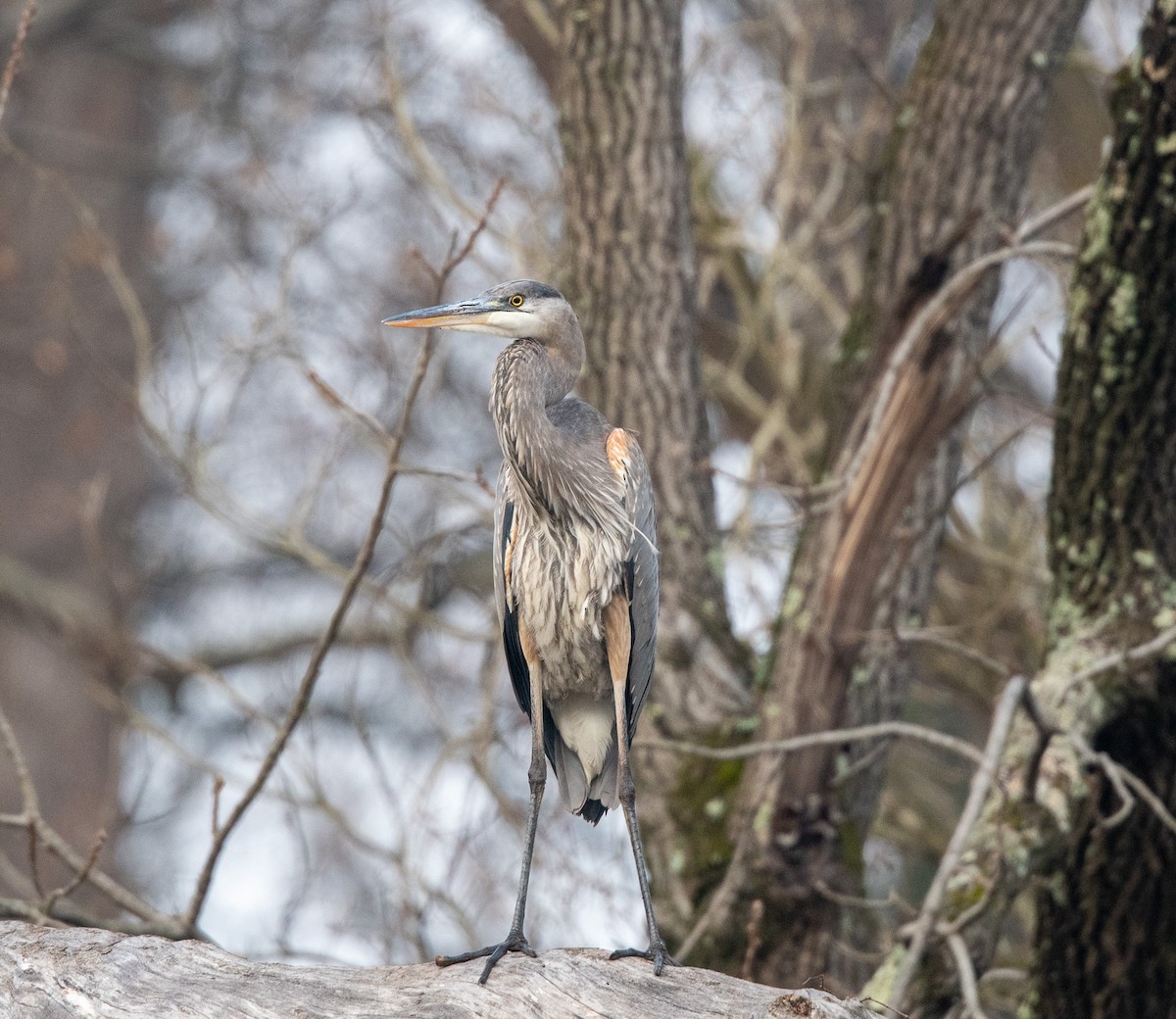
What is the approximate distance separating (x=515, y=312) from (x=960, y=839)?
6.24ft

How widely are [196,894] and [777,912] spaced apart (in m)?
1.92

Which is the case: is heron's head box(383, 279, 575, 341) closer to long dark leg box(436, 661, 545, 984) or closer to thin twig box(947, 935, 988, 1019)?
long dark leg box(436, 661, 545, 984)

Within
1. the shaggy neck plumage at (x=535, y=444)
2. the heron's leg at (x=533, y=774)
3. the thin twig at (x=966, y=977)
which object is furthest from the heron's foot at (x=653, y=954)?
the shaggy neck plumage at (x=535, y=444)

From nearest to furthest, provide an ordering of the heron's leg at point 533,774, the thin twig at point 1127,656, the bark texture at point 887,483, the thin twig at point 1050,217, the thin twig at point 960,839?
the thin twig at point 960,839 → the heron's leg at point 533,774 → the thin twig at point 1127,656 → the thin twig at point 1050,217 → the bark texture at point 887,483

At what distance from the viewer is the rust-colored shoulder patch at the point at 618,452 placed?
4215 mm

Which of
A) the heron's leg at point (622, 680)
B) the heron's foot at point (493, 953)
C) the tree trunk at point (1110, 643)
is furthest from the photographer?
the tree trunk at point (1110, 643)

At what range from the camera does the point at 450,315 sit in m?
4.16

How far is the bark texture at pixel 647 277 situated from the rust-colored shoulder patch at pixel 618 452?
98cm

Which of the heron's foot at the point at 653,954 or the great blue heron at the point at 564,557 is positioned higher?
the great blue heron at the point at 564,557

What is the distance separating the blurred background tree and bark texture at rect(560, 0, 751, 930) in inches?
0.5

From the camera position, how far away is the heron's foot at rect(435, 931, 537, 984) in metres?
3.18

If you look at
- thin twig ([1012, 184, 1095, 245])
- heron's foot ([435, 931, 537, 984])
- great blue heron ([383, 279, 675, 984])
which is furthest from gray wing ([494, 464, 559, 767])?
thin twig ([1012, 184, 1095, 245])

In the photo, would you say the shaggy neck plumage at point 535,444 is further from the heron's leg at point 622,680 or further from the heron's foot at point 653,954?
the heron's foot at point 653,954

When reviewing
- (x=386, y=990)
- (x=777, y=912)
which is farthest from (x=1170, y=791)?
(x=386, y=990)
